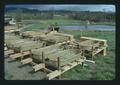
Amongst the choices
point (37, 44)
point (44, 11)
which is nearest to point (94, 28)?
point (44, 11)

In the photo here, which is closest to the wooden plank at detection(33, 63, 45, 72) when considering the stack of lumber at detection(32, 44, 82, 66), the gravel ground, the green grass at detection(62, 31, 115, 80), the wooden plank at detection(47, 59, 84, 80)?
the gravel ground

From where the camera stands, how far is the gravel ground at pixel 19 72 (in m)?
2.69

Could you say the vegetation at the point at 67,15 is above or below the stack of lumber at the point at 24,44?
above

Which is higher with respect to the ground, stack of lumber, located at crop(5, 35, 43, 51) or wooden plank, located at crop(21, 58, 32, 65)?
stack of lumber, located at crop(5, 35, 43, 51)

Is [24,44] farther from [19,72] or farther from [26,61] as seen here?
[19,72]

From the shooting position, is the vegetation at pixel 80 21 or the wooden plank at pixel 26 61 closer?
the vegetation at pixel 80 21

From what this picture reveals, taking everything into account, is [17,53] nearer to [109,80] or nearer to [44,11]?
[44,11]

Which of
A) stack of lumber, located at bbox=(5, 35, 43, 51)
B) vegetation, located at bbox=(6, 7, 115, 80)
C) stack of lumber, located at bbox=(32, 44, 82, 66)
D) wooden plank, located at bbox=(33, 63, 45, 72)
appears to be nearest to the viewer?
vegetation, located at bbox=(6, 7, 115, 80)

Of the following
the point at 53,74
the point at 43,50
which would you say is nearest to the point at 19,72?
the point at 53,74

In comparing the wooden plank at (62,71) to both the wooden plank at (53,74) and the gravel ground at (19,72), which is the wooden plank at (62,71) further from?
the gravel ground at (19,72)

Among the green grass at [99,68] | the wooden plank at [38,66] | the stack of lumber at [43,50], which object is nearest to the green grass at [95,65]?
the green grass at [99,68]

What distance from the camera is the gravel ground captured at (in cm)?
269

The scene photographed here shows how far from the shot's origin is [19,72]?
9.81 feet

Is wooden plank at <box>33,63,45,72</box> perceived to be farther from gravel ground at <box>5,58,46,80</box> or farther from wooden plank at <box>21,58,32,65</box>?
wooden plank at <box>21,58,32,65</box>
